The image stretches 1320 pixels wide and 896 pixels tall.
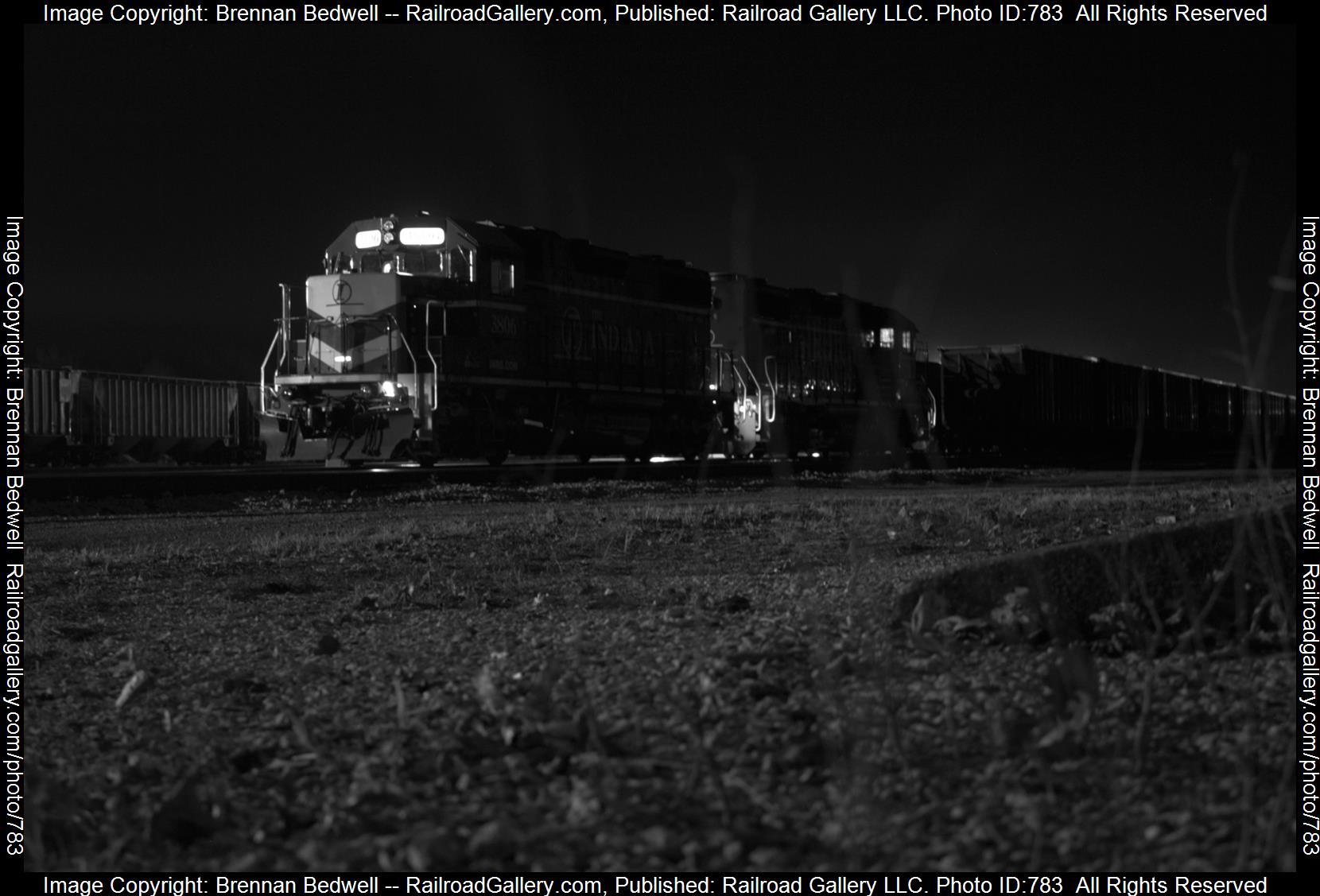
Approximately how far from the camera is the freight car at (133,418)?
26.0 m

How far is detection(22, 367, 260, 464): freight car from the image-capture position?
26.0 meters

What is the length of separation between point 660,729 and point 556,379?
55.1 feet

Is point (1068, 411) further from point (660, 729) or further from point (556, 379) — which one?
point (660, 729)

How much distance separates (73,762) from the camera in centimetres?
372

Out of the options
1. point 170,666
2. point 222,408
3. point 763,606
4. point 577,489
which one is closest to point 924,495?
point 577,489

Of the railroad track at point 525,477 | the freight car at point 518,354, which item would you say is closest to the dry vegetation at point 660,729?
the railroad track at point 525,477

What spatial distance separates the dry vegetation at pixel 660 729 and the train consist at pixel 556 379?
7.13 meters

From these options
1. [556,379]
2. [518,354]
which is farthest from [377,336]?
[556,379]

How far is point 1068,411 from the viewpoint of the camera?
116 ft

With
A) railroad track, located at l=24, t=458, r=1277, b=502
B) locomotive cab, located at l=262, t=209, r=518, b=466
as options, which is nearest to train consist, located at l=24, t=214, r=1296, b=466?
locomotive cab, located at l=262, t=209, r=518, b=466

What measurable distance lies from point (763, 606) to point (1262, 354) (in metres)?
2.94

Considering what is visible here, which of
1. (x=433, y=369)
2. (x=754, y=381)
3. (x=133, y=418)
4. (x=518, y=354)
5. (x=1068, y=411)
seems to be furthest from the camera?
(x=1068, y=411)

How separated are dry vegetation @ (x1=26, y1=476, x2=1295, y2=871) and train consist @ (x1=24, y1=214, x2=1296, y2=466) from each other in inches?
281
